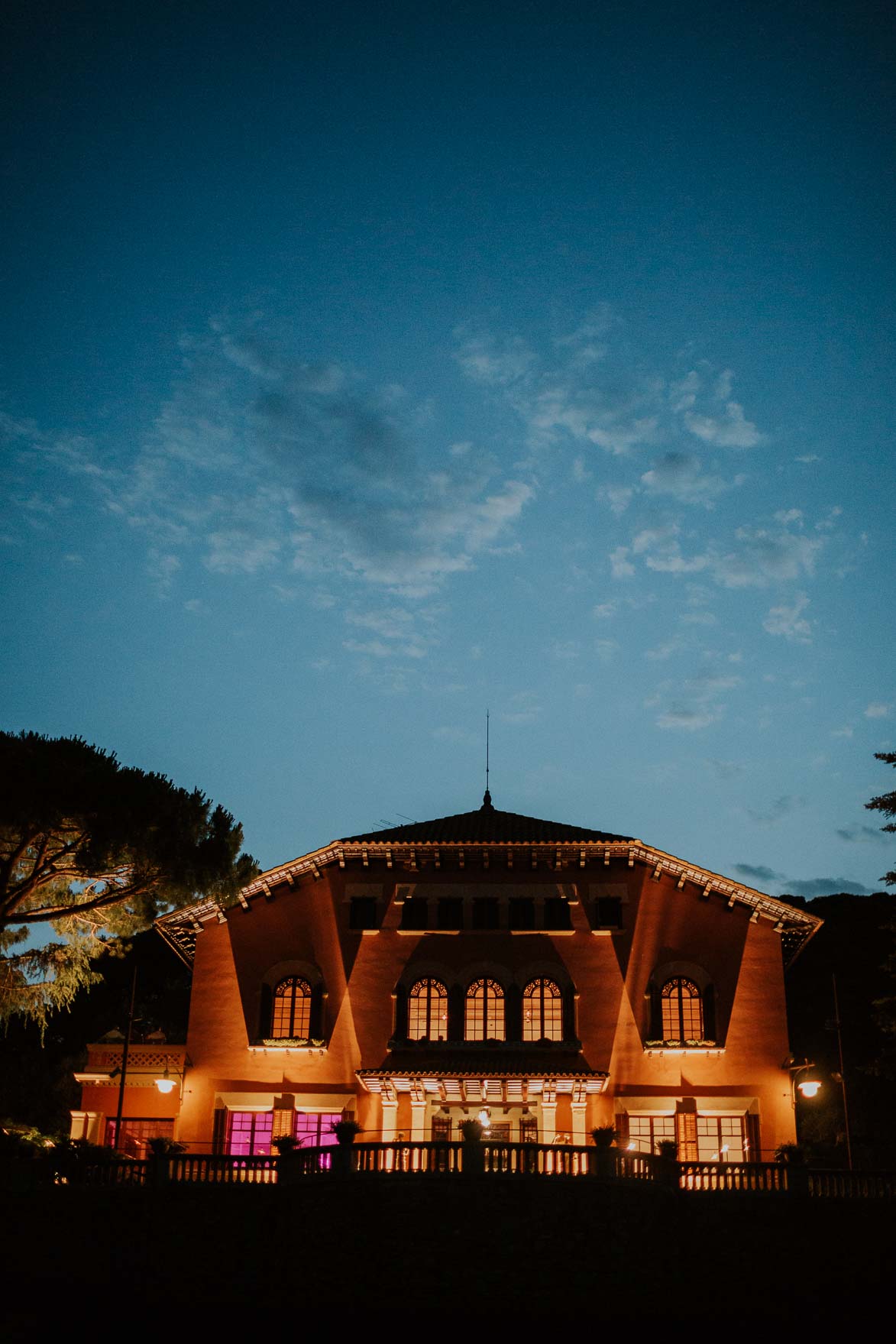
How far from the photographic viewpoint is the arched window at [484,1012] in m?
31.8

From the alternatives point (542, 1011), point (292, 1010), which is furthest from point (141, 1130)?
point (542, 1011)

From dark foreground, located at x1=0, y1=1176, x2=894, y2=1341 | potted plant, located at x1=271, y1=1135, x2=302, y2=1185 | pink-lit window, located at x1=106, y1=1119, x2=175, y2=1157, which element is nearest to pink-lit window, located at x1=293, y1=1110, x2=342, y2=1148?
pink-lit window, located at x1=106, y1=1119, x2=175, y2=1157

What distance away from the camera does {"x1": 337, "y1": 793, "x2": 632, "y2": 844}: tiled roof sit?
33.1 metres

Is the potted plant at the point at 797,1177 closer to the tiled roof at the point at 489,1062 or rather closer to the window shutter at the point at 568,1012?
the tiled roof at the point at 489,1062

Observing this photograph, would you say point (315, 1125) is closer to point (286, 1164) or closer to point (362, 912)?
point (362, 912)

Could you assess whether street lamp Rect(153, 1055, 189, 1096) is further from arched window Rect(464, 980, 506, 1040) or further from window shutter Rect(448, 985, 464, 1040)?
arched window Rect(464, 980, 506, 1040)

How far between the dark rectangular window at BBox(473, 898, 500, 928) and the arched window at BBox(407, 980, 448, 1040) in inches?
74.0

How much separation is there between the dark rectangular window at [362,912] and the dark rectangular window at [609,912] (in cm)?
608

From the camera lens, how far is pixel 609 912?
1281 inches

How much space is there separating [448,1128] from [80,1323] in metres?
13.4

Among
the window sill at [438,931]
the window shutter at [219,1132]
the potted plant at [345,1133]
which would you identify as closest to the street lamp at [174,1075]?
the window shutter at [219,1132]

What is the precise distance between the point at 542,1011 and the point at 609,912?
125 inches

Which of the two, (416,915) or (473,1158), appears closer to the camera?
(473,1158)

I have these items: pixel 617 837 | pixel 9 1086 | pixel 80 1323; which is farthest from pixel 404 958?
pixel 9 1086
